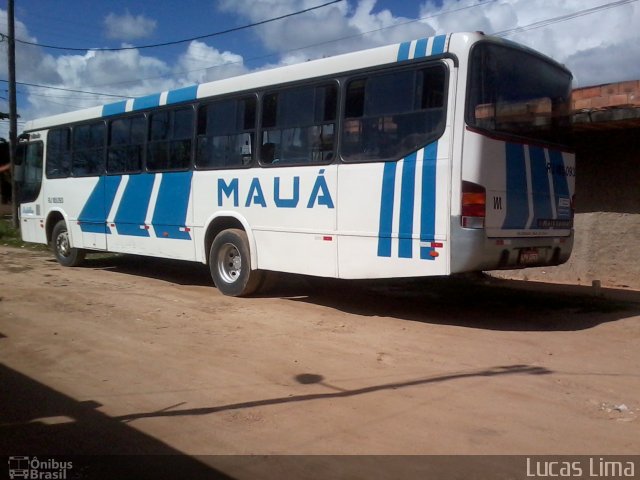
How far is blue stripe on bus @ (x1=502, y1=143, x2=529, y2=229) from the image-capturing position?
24.1ft

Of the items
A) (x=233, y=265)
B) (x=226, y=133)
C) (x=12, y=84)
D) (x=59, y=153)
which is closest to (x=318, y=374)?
(x=233, y=265)

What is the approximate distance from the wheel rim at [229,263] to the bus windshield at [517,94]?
167 inches

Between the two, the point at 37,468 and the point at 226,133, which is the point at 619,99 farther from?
the point at 37,468

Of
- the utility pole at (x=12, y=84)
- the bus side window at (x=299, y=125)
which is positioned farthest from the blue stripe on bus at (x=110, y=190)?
the utility pole at (x=12, y=84)

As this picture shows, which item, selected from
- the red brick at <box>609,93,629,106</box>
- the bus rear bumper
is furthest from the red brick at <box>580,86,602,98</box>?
the bus rear bumper

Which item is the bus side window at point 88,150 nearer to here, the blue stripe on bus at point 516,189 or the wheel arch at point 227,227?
the wheel arch at point 227,227

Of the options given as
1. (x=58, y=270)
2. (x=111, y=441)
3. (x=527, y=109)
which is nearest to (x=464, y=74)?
(x=527, y=109)

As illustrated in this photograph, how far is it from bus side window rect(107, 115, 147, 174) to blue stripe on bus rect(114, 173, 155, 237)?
25 centimetres

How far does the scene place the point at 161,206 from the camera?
1068 cm

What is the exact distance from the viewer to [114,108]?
11750 millimetres

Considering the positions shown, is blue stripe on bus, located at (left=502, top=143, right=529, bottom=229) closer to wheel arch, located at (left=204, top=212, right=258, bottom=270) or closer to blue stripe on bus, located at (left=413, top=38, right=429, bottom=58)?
blue stripe on bus, located at (left=413, top=38, right=429, bottom=58)

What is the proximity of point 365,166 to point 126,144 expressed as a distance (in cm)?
549

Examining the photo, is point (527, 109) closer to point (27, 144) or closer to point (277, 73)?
point (277, 73)

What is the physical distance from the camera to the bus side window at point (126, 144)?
36.8ft
